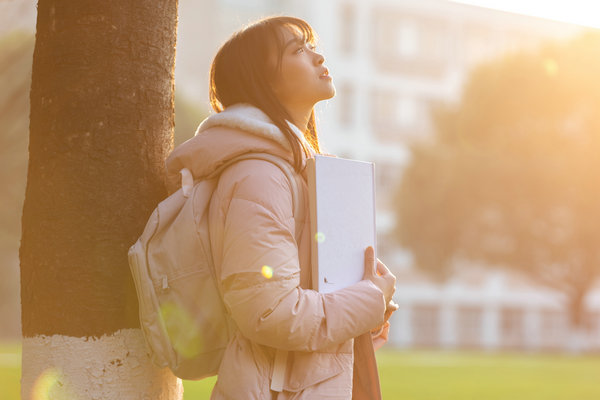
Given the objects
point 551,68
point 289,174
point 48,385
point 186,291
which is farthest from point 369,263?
point 551,68

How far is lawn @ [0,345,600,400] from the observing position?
12031mm

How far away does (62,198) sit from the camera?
279cm

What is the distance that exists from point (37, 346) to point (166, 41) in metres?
1.15

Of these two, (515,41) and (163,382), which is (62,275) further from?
(515,41)

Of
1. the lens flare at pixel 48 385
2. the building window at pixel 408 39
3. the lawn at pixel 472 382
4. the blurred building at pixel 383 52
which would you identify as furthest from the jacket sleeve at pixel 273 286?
the building window at pixel 408 39

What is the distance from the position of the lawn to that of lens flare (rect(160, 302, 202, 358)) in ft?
27.3

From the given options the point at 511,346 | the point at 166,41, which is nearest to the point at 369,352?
the point at 166,41

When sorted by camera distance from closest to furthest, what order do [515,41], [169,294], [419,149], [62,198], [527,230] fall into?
[169,294] < [62,198] < [527,230] < [419,149] < [515,41]

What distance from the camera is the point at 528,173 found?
1152 inches

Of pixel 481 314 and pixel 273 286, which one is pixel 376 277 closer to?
pixel 273 286

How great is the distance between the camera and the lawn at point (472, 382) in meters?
12.0

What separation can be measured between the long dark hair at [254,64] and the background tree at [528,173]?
2730cm

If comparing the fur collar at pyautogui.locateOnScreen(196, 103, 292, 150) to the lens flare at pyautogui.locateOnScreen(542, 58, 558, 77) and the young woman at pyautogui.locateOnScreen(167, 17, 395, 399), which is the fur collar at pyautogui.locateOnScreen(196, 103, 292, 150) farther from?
the lens flare at pyautogui.locateOnScreen(542, 58, 558, 77)

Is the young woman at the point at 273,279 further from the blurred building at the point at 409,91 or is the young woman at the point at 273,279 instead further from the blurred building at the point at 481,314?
the blurred building at the point at 481,314
